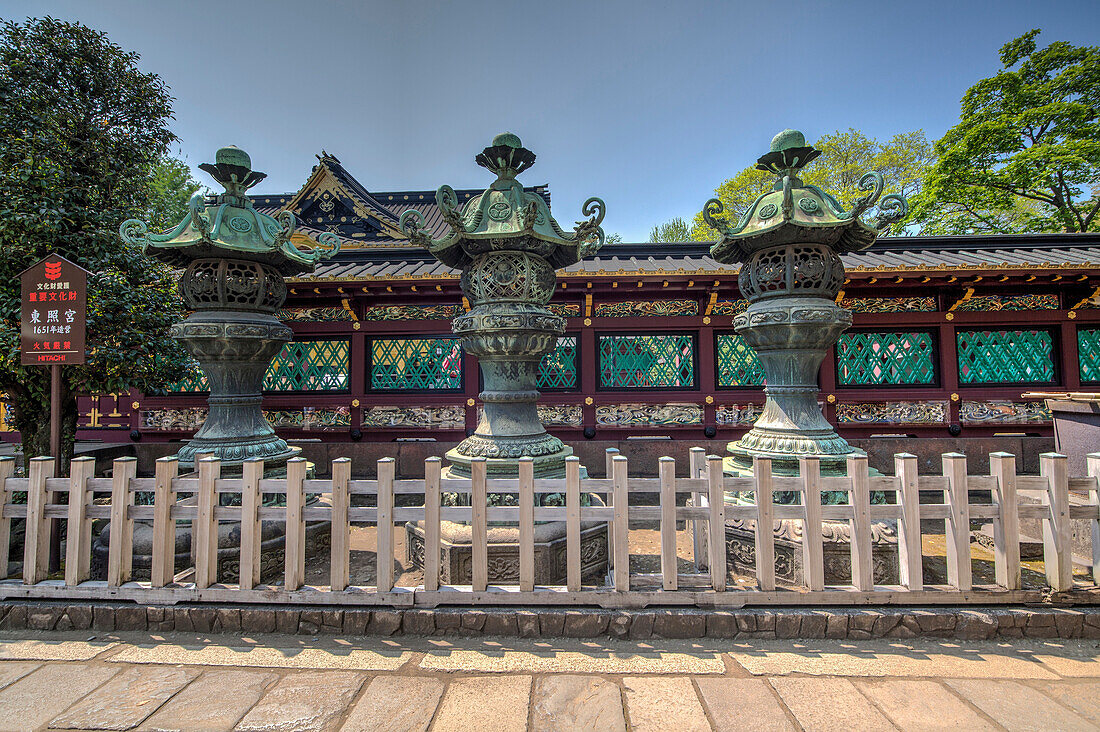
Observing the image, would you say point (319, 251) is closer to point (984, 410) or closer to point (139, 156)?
point (139, 156)

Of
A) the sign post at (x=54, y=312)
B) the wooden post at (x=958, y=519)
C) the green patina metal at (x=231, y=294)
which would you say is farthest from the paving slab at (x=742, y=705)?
the sign post at (x=54, y=312)

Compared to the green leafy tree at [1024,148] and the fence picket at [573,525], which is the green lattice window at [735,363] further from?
the green leafy tree at [1024,148]

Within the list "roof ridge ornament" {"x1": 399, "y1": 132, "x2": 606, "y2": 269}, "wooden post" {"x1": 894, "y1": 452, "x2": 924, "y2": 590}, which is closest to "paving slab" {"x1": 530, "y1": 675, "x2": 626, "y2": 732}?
"wooden post" {"x1": 894, "y1": 452, "x2": 924, "y2": 590}

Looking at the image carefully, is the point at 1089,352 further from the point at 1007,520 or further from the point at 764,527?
the point at 764,527

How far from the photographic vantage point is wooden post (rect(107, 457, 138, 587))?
135 inches

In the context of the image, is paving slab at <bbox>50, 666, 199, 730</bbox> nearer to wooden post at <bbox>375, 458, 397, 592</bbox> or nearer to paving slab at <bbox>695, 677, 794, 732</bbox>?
wooden post at <bbox>375, 458, 397, 592</bbox>

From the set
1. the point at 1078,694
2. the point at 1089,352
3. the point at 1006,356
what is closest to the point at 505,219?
the point at 1078,694

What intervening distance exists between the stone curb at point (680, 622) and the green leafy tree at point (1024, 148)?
19946mm

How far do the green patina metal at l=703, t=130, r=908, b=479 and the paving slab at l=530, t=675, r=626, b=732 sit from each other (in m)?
2.65

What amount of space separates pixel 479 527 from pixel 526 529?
1.12 feet

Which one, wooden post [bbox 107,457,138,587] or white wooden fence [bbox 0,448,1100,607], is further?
wooden post [bbox 107,457,138,587]

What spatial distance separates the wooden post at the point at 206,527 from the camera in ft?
11.2

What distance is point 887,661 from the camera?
2953mm

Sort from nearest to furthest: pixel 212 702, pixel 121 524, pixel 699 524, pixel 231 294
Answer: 1. pixel 212 702
2. pixel 121 524
3. pixel 699 524
4. pixel 231 294
